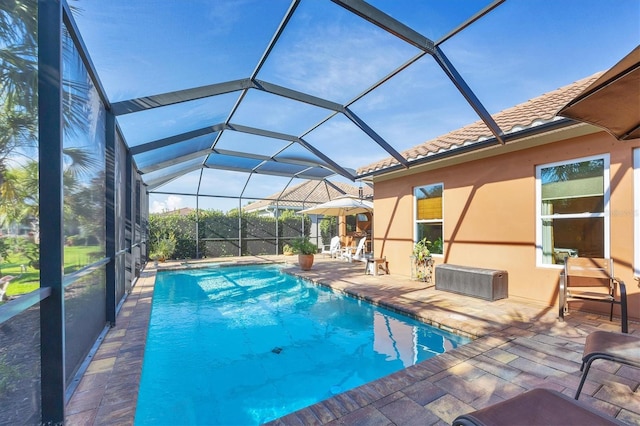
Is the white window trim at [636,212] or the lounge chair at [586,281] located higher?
the white window trim at [636,212]

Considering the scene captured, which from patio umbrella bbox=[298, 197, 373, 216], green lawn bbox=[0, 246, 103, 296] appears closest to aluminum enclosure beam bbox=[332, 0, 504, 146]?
green lawn bbox=[0, 246, 103, 296]

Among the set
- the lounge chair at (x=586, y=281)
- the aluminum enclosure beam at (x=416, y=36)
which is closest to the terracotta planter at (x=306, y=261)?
the aluminum enclosure beam at (x=416, y=36)

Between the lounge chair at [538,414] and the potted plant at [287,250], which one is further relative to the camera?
the potted plant at [287,250]

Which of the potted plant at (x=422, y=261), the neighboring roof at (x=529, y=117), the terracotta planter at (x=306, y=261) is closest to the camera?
the neighboring roof at (x=529, y=117)

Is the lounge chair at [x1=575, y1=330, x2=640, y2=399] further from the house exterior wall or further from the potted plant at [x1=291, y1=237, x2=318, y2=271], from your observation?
the potted plant at [x1=291, y1=237, x2=318, y2=271]

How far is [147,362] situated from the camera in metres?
3.88

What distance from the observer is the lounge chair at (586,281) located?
175 inches

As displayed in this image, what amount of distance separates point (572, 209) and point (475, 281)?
87.5 inches

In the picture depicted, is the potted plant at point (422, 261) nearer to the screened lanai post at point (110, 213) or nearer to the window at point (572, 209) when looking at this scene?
the window at point (572, 209)

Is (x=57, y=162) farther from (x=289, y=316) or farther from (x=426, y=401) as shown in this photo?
(x=289, y=316)

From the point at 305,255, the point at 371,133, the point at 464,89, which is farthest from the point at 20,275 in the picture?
the point at 305,255

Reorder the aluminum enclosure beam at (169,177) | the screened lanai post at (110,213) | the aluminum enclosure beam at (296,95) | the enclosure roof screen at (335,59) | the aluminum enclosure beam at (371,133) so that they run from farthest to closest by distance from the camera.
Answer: the aluminum enclosure beam at (169,177) → the aluminum enclosure beam at (371,133) → the aluminum enclosure beam at (296,95) → the screened lanai post at (110,213) → the enclosure roof screen at (335,59)

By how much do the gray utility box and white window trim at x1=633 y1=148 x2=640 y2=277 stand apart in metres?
1.96

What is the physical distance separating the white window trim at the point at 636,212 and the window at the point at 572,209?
335 millimetres
